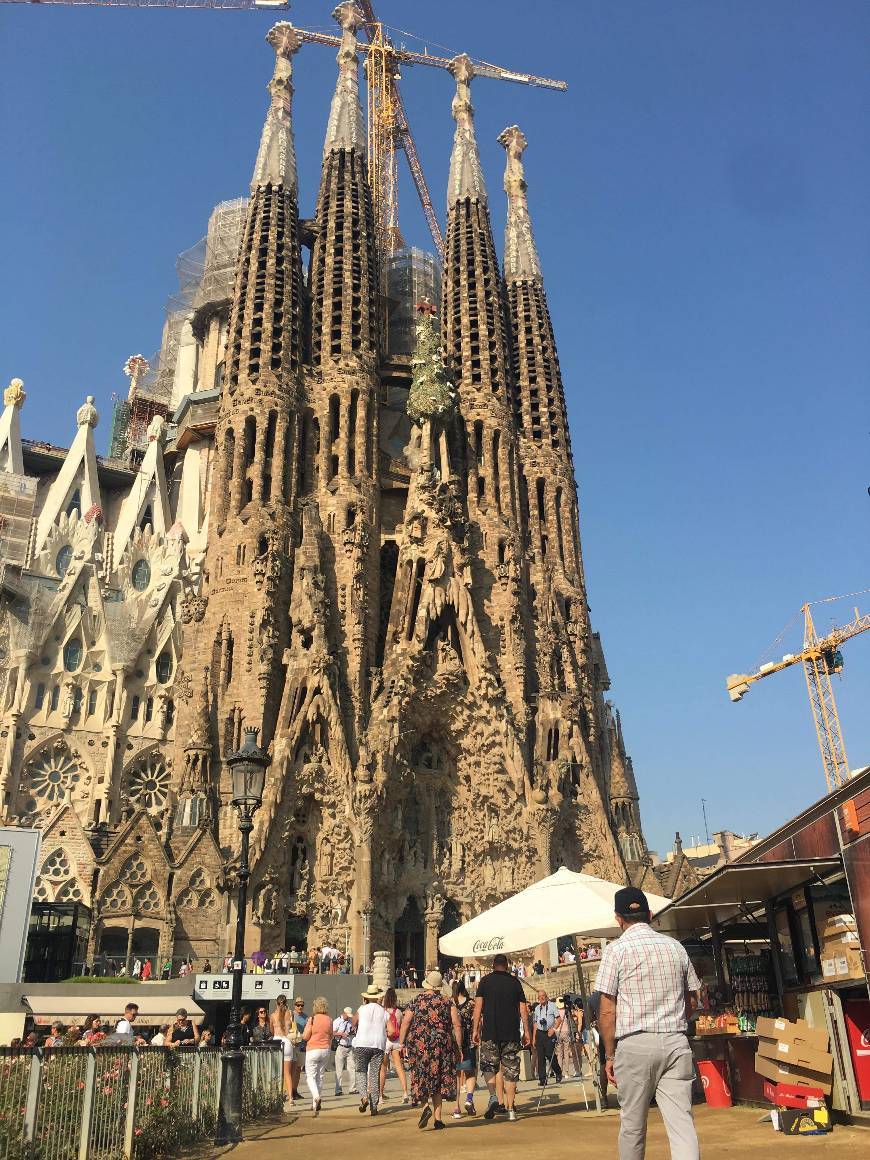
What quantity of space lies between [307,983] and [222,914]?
7.95m

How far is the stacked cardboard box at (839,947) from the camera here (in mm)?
8492

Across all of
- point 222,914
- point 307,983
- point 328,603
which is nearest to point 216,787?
point 222,914

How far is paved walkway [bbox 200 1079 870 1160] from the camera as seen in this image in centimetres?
755

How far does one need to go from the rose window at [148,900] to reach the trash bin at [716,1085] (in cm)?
2250

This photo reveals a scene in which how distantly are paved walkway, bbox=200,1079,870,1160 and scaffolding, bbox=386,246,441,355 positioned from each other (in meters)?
46.2

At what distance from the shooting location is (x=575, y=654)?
41.9 m

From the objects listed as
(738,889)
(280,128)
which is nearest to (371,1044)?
(738,889)

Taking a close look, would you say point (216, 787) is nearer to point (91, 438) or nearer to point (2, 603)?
point (2, 603)

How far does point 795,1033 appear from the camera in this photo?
8.55 m

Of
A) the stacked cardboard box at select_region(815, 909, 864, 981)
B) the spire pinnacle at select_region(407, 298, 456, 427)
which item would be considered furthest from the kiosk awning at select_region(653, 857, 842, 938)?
the spire pinnacle at select_region(407, 298, 456, 427)

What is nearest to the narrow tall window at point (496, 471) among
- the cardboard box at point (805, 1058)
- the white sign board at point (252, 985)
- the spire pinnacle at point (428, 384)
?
the spire pinnacle at point (428, 384)

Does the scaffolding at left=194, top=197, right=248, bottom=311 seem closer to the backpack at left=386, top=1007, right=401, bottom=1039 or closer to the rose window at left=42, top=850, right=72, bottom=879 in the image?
the rose window at left=42, top=850, right=72, bottom=879

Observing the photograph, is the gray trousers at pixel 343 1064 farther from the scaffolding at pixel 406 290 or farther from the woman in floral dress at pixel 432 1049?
the scaffolding at pixel 406 290

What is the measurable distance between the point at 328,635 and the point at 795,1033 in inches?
1108
